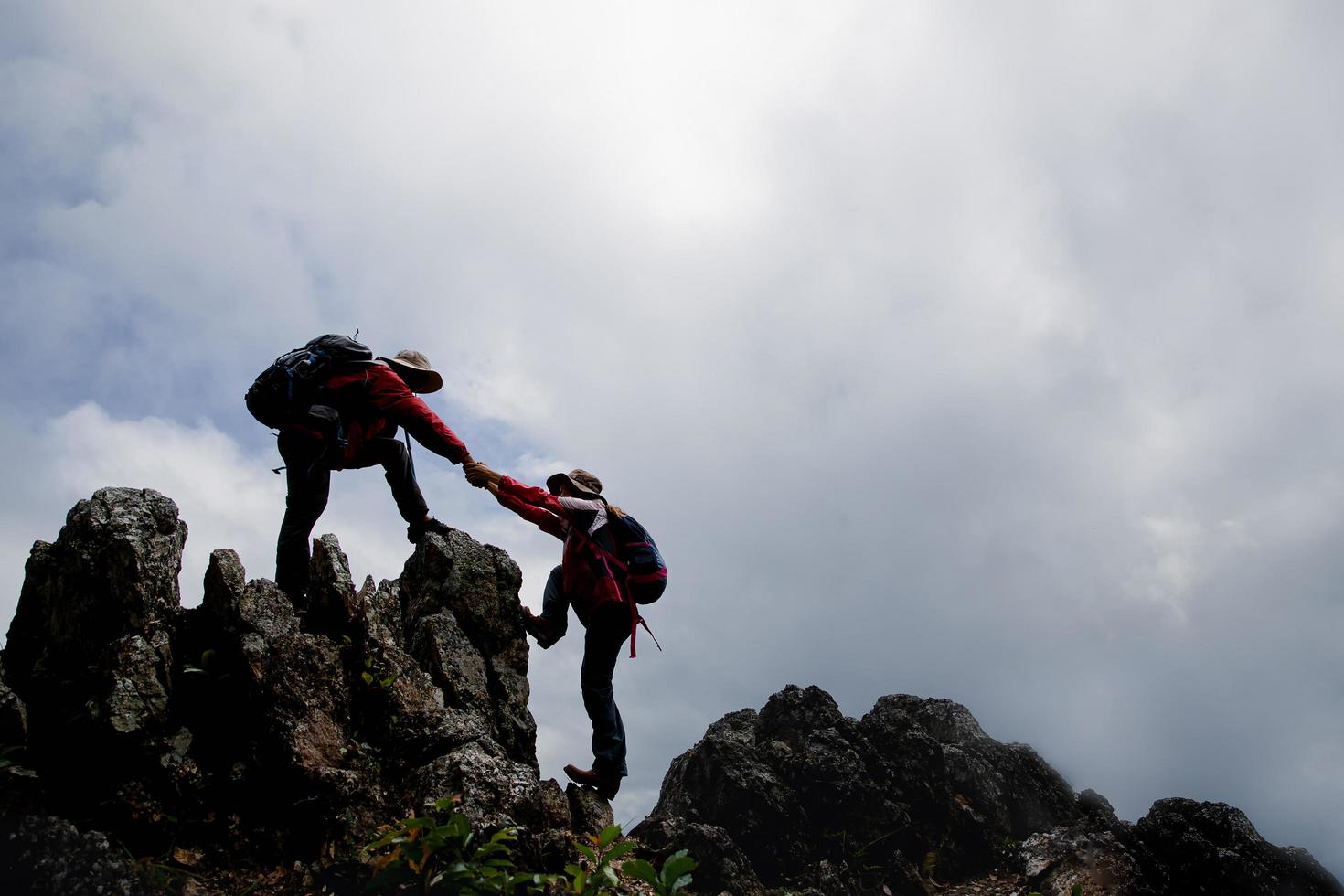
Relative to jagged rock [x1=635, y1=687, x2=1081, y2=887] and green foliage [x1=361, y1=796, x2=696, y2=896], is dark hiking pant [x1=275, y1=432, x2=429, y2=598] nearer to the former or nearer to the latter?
green foliage [x1=361, y1=796, x2=696, y2=896]

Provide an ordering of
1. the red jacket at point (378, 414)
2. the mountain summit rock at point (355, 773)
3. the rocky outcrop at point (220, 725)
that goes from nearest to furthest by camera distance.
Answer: the rocky outcrop at point (220, 725), the mountain summit rock at point (355, 773), the red jacket at point (378, 414)

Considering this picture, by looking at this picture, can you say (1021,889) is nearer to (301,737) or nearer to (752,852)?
(752,852)

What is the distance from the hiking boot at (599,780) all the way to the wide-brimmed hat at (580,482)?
12.3ft

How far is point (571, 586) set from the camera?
10984 millimetres

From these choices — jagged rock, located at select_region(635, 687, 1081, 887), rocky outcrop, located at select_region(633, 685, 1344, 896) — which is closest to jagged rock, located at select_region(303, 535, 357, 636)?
rocky outcrop, located at select_region(633, 685, 1344, 896)

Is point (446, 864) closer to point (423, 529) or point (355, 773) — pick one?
point (355, 773)

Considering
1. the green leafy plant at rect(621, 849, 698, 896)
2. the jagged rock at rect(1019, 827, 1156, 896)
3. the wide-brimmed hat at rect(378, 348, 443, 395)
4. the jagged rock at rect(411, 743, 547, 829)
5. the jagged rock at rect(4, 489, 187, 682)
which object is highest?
the wide-brimmed hat at rect(378, 348, 443, 395)

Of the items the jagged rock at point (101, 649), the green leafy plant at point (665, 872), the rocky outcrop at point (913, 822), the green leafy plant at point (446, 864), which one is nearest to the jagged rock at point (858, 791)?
the rocky outcrop at point (913, 822)

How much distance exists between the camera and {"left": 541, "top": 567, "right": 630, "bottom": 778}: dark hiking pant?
1062cm

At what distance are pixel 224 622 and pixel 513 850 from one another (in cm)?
480

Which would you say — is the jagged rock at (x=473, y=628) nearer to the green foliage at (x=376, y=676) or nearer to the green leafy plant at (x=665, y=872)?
the green foliage at (x=376, y=676)

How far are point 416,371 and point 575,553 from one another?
4174 millimetres

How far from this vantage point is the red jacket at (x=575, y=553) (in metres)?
10.6

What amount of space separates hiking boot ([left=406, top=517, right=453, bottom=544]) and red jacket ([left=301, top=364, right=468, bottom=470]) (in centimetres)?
154
